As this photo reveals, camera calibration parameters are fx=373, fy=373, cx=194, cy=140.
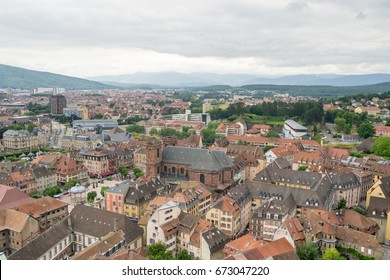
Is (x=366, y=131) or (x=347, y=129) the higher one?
(x=366, y=131)

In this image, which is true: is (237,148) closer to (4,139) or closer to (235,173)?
(235,173)

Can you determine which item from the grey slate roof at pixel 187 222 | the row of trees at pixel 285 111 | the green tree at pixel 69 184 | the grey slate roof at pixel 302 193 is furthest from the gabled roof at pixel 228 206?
the row of trees at pixel 285 111

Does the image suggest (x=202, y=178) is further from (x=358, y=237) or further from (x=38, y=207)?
(x=358, y=237)

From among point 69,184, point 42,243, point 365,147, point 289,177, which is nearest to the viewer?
point 42,243

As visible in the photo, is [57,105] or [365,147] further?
[57,105]

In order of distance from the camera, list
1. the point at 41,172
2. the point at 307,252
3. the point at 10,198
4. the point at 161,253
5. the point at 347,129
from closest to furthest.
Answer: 1. the point at 161,253
2. the point at 307,252
3. the point at 10,198
4. the point at 41,172
5. the point at 347,129

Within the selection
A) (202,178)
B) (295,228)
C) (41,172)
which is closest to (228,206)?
(295,228)

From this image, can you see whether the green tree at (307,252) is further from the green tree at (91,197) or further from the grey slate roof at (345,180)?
the green tree at (91,197)
